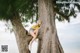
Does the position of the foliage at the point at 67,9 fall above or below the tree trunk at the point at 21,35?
above

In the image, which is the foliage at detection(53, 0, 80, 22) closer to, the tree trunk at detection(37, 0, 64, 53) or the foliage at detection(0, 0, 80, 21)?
the foliage at detection(0, 0, 80, 21)

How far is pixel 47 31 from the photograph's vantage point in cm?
611

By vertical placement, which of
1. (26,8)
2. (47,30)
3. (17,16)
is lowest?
(47,30)

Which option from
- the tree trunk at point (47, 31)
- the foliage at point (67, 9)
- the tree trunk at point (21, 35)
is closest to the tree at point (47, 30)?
the tree trunk at point (47, 31)

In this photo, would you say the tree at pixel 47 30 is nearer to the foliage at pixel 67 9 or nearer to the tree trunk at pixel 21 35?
the tree trunk at pixel 21 35

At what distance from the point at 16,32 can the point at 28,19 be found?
5.53ft

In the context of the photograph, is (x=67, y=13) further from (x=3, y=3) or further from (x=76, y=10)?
(x=3, y=3)

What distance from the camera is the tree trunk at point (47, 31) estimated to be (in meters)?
6.07

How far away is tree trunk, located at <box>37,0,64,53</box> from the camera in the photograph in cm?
607

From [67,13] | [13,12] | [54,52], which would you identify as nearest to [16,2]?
[13,12]

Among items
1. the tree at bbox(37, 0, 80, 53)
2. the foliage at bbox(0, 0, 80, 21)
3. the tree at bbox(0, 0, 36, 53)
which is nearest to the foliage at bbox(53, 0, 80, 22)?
the foliage at bbox(0, 0, 80, 21)

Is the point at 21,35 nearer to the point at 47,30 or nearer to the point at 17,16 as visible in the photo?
the point at 17,16

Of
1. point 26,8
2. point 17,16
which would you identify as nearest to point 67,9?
point 26,8

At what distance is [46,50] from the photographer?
238 inches
